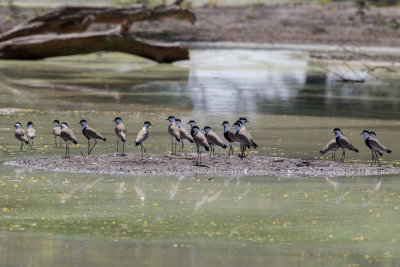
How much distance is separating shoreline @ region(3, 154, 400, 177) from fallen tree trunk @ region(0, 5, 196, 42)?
21670 mm

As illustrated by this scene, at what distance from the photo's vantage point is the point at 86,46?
35.4 m

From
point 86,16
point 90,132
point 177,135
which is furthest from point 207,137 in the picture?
point 86,16

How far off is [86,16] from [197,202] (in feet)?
83.7

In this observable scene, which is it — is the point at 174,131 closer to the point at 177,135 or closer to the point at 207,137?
the point at 177,135

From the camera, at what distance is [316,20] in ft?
177

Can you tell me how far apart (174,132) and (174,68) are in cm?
2041

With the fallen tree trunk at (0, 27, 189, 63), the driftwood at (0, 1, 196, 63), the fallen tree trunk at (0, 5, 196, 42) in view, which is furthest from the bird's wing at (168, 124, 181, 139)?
the fallen tree trunk at (0, 5, 196, 42)

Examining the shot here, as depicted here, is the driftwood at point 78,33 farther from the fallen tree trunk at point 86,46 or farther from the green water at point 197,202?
the green water at point 197,202

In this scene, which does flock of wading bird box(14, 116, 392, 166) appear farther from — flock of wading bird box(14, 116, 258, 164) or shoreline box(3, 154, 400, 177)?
shoreline box(3, 154, 400, 177)

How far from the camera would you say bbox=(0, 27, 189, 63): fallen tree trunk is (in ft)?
115

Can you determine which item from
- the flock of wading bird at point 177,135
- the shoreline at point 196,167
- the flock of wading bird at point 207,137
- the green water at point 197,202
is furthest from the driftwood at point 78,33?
the shoreline at point 196,167

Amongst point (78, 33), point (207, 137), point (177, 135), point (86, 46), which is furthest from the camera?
point (78, 33)

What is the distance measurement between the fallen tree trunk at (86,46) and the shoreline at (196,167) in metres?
20.5

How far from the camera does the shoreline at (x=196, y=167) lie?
1384 cm
